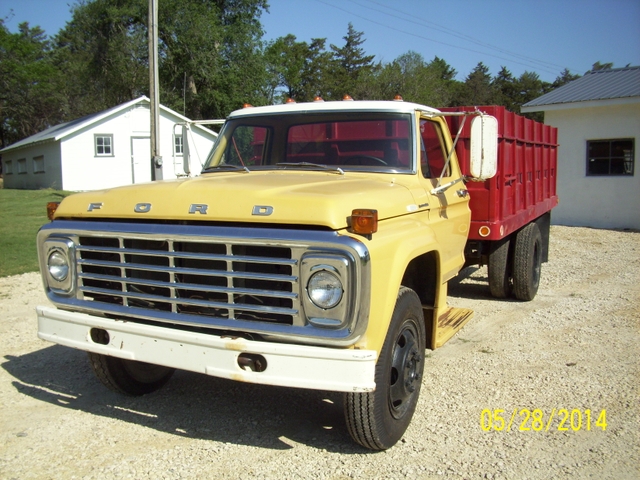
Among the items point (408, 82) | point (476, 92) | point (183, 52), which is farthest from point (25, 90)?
point (476, 92)

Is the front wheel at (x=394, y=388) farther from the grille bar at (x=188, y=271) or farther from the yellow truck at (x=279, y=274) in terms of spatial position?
the grille bar at (x=188, y=271)

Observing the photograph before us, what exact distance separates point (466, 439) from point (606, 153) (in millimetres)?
13560

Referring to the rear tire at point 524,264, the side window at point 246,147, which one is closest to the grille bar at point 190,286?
the side window at point 246,147

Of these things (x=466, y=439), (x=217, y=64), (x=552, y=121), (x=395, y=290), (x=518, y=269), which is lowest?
(x=466, y=439)

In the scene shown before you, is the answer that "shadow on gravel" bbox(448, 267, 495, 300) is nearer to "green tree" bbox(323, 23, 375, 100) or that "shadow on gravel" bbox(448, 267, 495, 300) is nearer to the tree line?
the tree line

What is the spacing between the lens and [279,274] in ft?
10.3

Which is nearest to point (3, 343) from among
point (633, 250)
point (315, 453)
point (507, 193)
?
point (315, 453)

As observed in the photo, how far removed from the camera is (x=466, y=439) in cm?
379

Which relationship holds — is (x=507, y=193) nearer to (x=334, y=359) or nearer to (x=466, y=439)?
(x=466, y=439)

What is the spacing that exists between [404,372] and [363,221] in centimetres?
114

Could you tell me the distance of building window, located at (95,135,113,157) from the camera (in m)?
26.8

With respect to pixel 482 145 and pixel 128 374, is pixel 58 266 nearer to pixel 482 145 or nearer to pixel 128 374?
pixel 128 374

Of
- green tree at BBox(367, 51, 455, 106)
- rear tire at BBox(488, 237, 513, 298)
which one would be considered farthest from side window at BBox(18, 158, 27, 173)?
rear tire at BBox(488, 237, 513, 298)

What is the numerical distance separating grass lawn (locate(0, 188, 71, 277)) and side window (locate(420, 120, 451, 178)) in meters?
6.94
